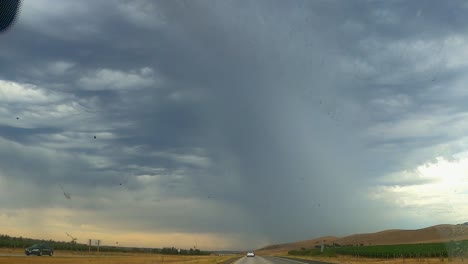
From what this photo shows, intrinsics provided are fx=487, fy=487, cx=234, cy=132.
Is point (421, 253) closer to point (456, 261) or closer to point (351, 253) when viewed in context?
point (351, 253)

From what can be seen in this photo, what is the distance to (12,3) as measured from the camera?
11.4m

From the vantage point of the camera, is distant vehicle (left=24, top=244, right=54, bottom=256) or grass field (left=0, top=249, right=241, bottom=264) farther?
distant vehicle (left=24, top=244, right=54, bottom=256)

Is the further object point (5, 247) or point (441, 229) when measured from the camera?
point (5, 247)

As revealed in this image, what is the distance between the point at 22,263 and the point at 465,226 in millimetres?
37666

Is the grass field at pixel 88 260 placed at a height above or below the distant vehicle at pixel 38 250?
below

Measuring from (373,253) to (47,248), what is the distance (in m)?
60.8

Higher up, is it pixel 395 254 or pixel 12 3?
A: pixel 12 3

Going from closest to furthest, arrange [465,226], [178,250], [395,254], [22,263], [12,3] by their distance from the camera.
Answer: [12,3] < [465,226] < [22,263] < [395,254] < [178,250]

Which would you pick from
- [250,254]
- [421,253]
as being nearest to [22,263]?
[421,253]

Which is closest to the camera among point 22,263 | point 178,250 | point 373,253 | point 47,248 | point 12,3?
point 12,3

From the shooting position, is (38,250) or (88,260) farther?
(38,250)

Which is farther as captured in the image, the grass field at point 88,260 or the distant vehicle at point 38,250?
the distant vehicle at point 38,250

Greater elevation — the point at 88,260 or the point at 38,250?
the point at 38,250

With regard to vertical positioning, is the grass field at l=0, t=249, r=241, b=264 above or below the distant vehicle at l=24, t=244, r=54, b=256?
below
